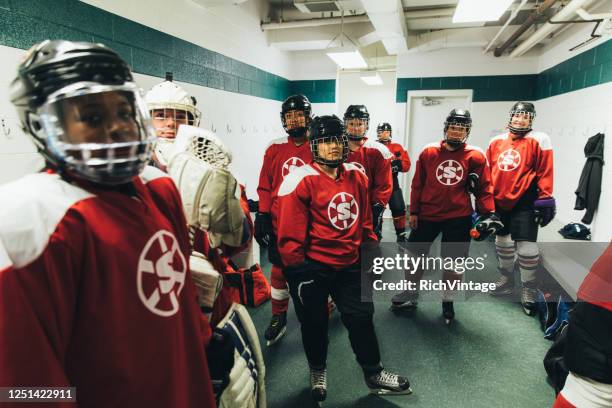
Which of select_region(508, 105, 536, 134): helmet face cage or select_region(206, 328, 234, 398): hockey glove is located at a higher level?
select_region(508, 105, 536, 134): helmet face cage

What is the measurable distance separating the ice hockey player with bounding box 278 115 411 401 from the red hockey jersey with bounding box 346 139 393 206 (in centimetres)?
104

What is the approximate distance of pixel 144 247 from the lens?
2.41 ft

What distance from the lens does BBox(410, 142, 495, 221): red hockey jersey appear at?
280 centimetres

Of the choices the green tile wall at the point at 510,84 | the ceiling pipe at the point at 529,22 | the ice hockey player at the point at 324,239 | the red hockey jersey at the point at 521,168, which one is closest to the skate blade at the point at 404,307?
the ice hockey player at the point at 324,239

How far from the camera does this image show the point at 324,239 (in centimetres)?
194

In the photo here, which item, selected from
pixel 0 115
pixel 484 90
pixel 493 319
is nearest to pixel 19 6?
pixel 0 115

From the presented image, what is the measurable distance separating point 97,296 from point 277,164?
2236 millimetres

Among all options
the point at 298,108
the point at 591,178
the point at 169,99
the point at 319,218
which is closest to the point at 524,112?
the point at 591,178

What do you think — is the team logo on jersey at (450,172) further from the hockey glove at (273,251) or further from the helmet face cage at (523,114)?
the hockey glove at (273,251)

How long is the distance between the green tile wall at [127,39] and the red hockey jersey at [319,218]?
1699 mm

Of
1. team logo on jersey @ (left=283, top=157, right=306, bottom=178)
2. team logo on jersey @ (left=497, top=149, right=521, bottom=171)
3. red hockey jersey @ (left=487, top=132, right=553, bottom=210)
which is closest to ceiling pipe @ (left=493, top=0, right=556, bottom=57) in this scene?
red hockey jersey @ (left=487, top=132, right=553, bottom=210)

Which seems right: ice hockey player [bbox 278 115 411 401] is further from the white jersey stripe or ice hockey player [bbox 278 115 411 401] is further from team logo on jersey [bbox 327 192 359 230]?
the white jersey stripe

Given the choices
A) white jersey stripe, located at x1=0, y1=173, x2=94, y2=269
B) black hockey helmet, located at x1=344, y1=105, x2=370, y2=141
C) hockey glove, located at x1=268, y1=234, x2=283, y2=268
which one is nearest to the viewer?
white jersey stripe, located at x1=0, y1=173, x2=94, y2=269

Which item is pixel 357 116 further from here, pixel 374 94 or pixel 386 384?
pixel 374 94
